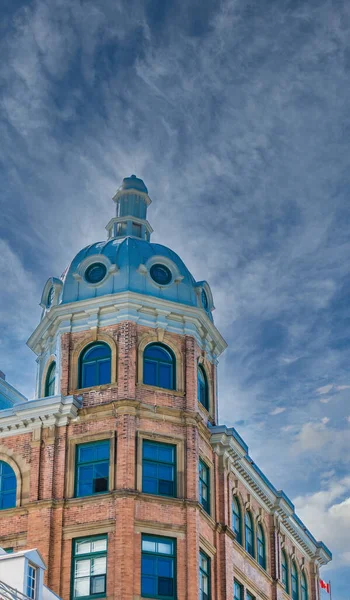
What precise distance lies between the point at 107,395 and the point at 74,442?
95.7 inches

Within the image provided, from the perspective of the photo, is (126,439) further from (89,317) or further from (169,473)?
(89,317)

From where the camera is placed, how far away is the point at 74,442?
50.6 m

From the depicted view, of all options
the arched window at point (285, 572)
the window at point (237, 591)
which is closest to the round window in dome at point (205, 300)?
the window at point (237, 591)

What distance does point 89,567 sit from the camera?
156 ft

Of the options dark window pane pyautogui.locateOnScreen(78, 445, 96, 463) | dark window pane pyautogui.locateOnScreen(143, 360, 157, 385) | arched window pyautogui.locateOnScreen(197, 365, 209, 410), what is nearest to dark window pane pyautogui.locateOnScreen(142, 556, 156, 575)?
dark window pane pyautogui.locateOnScreen(78, 445, 96, 463)

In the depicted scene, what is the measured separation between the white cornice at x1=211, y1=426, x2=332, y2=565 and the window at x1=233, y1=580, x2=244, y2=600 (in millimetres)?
5071

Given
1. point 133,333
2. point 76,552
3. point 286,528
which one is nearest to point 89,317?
point 133,333

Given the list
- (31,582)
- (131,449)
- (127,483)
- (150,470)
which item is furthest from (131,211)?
(31,582)

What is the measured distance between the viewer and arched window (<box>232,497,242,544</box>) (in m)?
54.8

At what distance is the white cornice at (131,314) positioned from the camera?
53.1 meters

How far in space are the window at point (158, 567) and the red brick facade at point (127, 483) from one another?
268 millimetres

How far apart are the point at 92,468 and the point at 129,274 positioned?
9268mm

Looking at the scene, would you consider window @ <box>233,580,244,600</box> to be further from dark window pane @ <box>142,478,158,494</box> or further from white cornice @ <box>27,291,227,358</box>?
white cornice @ <box>27,291,227,358</box>

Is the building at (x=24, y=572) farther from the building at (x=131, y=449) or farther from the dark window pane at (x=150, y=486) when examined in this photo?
the dark window pane at (x=150, y=486)
